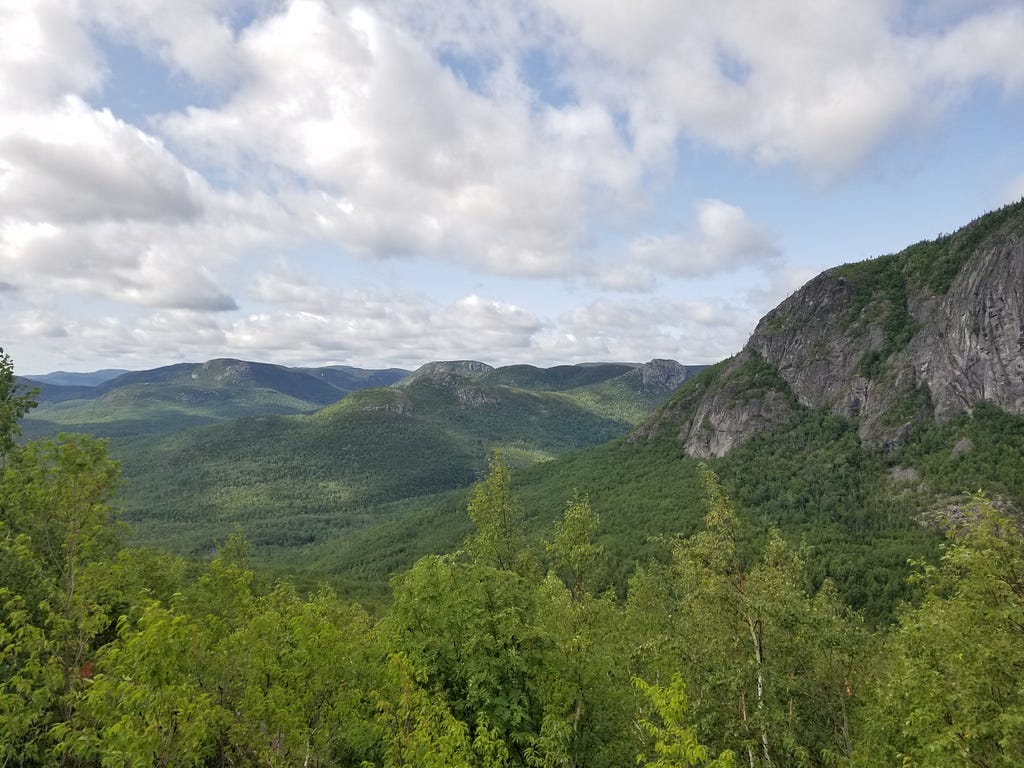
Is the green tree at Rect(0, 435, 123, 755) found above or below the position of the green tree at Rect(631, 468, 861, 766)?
above

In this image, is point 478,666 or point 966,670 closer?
point 966,670

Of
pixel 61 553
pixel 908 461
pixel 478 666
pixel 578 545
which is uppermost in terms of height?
pixel 61 553

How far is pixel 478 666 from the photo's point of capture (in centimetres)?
2178

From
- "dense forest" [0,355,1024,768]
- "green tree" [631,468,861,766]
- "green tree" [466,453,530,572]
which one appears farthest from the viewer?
"green tree" [466,453,530,572]

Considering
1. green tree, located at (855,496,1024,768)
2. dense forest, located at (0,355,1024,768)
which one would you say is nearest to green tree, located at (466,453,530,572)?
dense forest, located at (0,355,1024,768)

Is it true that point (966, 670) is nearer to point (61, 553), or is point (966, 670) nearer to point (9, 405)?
point (61, 553)

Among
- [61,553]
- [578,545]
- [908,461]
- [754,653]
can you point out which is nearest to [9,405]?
[61,553]

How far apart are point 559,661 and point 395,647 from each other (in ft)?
27.5

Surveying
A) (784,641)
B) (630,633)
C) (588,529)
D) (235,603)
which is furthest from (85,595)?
(630,633)

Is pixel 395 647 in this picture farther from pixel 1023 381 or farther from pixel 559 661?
pixel 1023 381

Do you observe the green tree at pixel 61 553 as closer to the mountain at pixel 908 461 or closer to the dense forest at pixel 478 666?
the dense forest at pixel 478 666

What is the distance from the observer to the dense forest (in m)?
13.7

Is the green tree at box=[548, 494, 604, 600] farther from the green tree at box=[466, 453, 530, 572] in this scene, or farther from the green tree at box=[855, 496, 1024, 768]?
the green tree at box=[855, 496, 1024, 768]

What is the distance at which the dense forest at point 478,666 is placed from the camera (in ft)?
44.8
